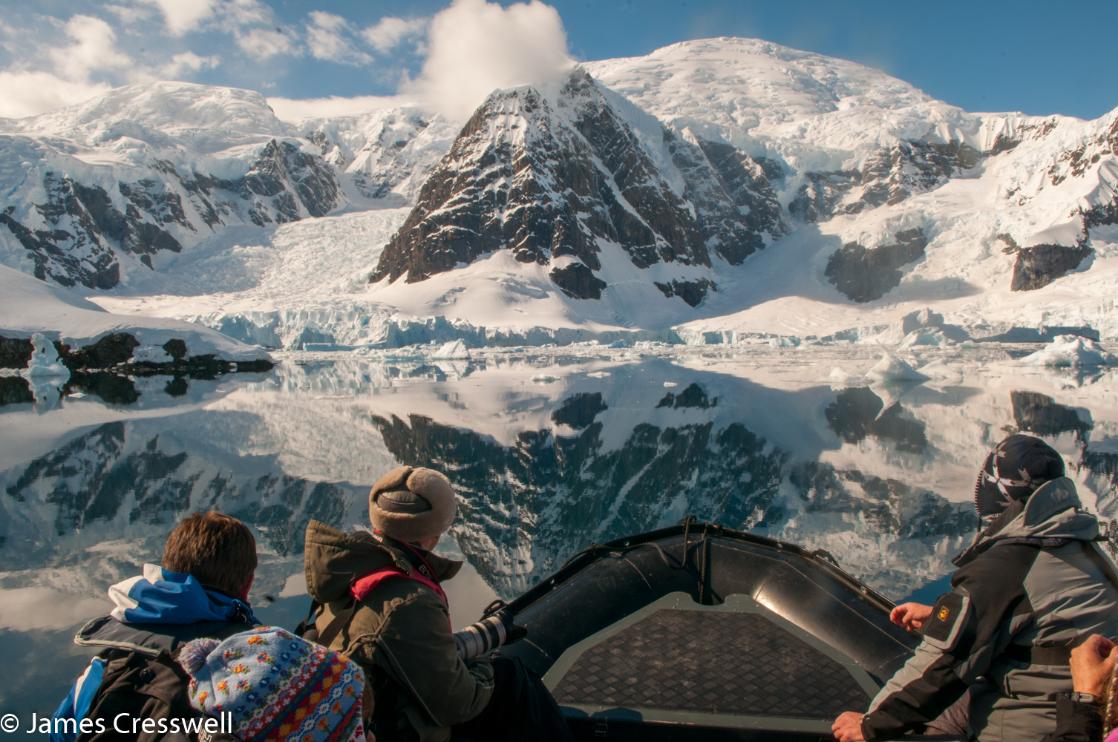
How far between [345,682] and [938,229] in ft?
327

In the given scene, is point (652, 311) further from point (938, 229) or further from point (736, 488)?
point (736, 488)

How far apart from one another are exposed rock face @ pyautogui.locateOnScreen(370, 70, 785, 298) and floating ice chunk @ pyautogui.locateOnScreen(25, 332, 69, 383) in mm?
46991

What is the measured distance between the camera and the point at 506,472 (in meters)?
12.6

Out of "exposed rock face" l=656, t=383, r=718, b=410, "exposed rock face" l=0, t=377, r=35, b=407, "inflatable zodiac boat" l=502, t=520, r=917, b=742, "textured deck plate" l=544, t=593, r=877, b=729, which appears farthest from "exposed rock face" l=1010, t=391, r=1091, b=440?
"exposed rock face" l=0, t=377, r=35, b=407

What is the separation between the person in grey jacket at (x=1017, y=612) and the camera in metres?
2.30

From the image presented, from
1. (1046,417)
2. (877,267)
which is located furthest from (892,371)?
(877,267)

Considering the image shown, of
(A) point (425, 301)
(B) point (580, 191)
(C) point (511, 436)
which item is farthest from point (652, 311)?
(C) point (511, 436)

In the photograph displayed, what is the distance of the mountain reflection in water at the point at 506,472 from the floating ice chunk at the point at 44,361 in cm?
1874

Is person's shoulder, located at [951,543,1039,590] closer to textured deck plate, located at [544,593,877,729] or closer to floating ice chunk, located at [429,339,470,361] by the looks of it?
textured deck plate, located at [544,593,877,729]

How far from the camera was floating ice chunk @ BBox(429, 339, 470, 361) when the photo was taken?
5016cm

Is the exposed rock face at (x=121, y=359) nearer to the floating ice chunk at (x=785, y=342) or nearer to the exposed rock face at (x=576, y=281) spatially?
the floating ice chunk at (x=785, y=342)

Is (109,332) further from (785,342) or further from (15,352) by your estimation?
(785,342)

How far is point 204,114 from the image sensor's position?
→ 136 meters

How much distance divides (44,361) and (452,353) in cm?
2369
